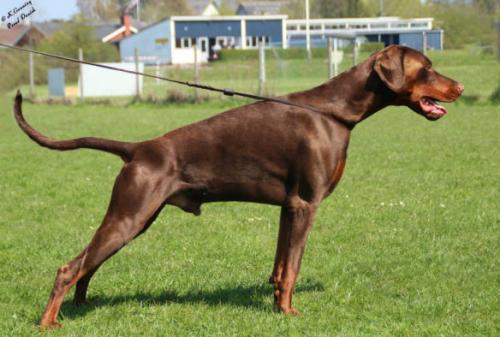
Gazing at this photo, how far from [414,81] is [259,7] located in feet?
200

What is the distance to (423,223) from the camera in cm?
799

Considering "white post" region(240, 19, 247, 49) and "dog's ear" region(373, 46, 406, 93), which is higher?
"dog's ear" region(373, 46, 406, 93)

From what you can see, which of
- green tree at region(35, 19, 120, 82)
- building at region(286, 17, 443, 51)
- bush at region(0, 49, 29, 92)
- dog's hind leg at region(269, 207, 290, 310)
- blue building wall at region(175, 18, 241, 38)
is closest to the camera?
dog's hind leg at region(269, 207, 290, 310)

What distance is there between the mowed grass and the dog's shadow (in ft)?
0.05

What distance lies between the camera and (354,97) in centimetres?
530

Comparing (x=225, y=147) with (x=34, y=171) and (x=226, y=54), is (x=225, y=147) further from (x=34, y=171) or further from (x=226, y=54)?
(x=226, y=54)

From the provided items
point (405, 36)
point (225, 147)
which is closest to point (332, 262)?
point (225, 147)

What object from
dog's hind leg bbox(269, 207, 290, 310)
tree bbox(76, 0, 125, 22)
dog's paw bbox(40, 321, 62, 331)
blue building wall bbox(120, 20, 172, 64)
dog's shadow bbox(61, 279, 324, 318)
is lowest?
blue building wall bbox(120, 20, 172, 64)

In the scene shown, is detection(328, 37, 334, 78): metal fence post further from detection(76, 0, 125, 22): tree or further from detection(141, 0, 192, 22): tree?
detection(141, 0, 192, 22): tree

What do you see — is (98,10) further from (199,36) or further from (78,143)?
(78,143)

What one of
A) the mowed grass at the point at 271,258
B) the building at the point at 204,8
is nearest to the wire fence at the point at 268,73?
the mowed grass at the point at 271,258

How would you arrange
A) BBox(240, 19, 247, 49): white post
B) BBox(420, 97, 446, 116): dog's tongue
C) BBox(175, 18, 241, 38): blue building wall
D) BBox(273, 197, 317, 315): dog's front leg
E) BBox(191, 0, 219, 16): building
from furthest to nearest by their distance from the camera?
BBox(240, 19, 247, 49): white post
BBox(191, 0, 219, 16): building
BBox(175, 18, 241, 38): blue building wall
BBox(420, 97, 446, 116): dog's tongue
BBox(273, 197, 317, 315): dog's front leg

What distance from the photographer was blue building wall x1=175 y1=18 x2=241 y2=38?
57.2 meters

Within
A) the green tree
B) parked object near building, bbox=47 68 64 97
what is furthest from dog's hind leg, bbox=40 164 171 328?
the green tree
